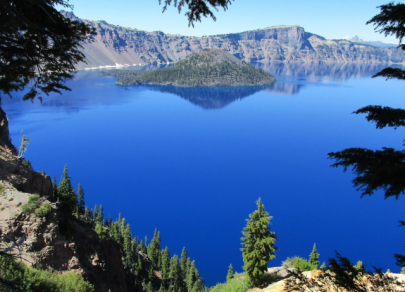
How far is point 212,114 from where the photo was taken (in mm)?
106562

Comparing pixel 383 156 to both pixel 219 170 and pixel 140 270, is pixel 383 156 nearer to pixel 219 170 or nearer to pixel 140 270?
pixel 140 270

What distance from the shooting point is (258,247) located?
614 inches

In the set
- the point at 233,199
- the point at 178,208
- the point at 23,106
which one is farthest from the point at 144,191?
the point at 23,106

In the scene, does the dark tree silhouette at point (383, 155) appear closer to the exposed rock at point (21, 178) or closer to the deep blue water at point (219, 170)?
the exposed rock at point (21, 178)

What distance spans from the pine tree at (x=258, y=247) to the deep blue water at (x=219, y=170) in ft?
66.3

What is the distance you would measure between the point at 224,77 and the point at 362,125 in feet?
355

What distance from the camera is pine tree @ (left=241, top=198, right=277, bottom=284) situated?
15.5 m

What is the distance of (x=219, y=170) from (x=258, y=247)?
4331cm

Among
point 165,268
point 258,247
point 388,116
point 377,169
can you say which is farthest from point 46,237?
point 165,268

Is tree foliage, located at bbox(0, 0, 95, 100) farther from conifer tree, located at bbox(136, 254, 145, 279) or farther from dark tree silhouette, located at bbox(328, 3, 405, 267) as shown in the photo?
conifer tree, located at bbox(136, 254, 145, 279)

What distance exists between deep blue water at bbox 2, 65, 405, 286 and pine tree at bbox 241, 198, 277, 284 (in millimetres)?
20210

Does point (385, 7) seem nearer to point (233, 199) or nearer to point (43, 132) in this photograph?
point (233, 199)

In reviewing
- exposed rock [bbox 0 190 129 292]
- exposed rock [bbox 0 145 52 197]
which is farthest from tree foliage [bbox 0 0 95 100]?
exposed rock [bbox 0 145 52 197]

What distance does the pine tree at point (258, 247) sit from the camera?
609 inches
